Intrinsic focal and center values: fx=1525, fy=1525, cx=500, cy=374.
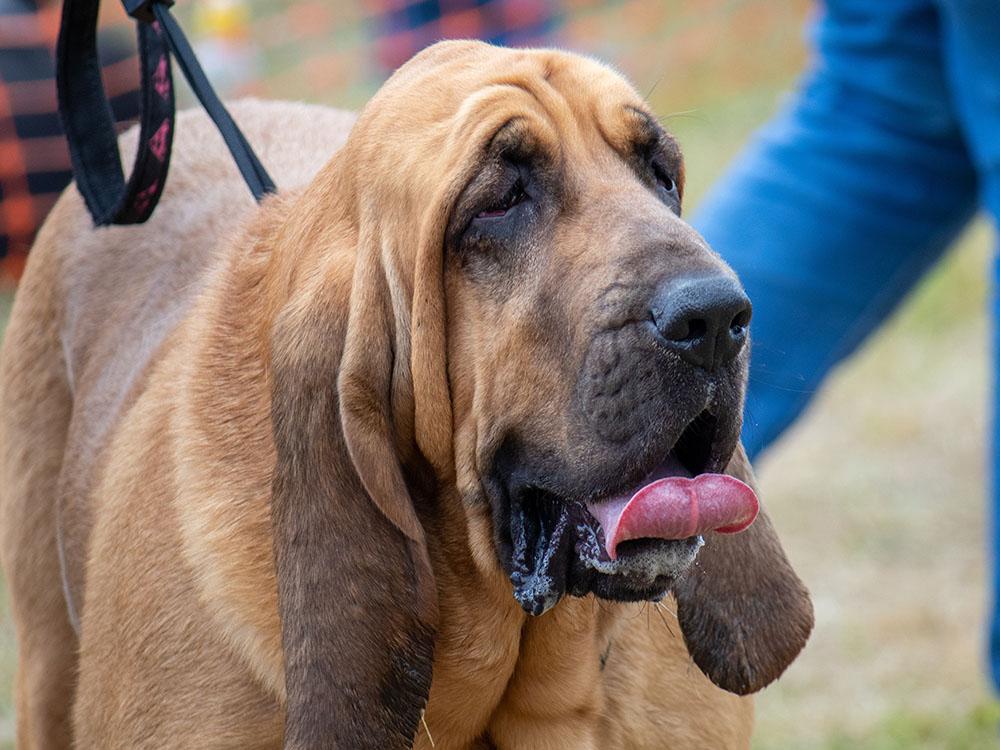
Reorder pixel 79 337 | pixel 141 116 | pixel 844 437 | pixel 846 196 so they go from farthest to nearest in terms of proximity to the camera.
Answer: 1. pixel 844 437
2. pixel 846 196
3. pixel 79 337
4. pixel 141 116

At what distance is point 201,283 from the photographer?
147 inches

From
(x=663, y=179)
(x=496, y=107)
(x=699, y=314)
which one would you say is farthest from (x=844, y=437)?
(x=699, y=314)

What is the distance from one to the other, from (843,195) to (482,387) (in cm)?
245

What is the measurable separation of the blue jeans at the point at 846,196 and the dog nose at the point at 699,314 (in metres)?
2.10

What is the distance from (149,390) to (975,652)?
11.5ft

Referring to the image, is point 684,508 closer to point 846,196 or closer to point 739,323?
point 739,323

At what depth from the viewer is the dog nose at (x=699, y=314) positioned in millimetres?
2600

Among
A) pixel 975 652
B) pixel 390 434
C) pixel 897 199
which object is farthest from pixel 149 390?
pixel 975 652

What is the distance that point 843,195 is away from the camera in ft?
16.3

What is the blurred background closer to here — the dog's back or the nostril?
the nostril

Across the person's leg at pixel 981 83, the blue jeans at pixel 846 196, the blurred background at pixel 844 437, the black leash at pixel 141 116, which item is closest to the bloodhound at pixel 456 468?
the black leash at pixel 141 116

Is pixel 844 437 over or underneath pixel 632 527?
underneath

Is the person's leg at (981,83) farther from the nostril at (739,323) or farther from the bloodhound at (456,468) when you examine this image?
the nostril at (739,323)

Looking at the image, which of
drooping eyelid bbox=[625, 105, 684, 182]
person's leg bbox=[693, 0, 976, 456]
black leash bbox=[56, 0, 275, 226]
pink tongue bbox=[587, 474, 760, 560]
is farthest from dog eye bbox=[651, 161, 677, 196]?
person's leg bbox=[693, 0, 976, 456]
